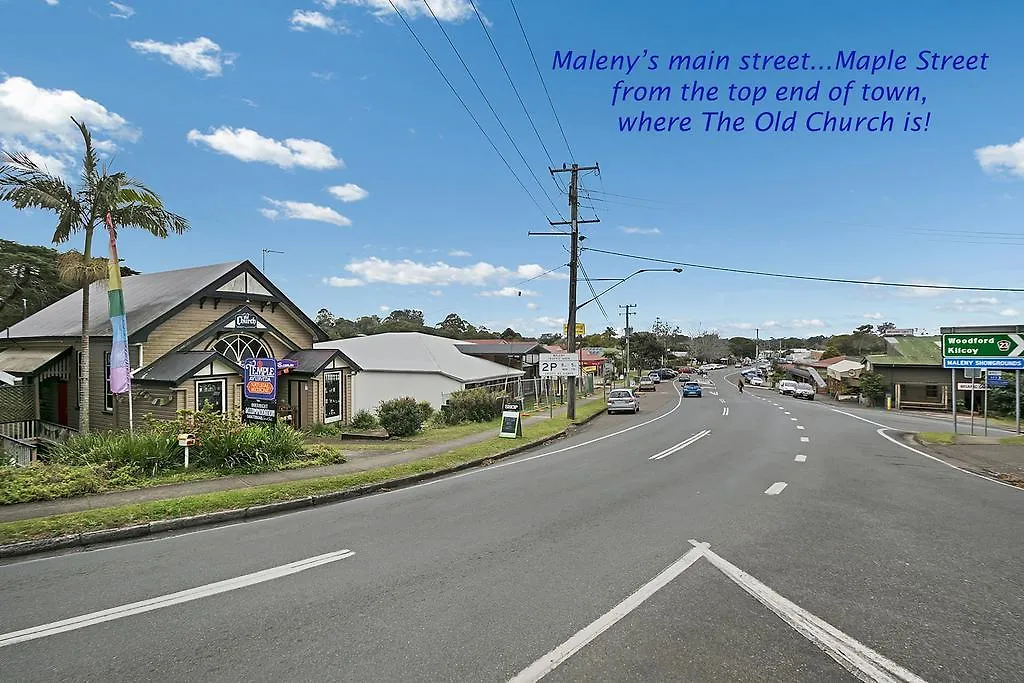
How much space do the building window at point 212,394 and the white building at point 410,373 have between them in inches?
460

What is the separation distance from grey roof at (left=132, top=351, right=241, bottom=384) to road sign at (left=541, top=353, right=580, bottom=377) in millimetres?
12258

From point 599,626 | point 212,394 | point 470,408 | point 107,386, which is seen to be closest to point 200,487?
point 599,626

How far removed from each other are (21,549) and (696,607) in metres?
7.51

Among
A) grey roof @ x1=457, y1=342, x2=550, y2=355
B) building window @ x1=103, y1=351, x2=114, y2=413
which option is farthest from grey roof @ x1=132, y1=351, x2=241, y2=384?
grey roof @ x1=457, y1=342, x2=550, y2=355

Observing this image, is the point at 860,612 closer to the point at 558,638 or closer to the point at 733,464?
the point at 558,638

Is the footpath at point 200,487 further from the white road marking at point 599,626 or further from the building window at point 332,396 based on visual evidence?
the building window at point 332,396

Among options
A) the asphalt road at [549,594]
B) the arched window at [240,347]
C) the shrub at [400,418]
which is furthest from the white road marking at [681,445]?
the arched window at [240,347]

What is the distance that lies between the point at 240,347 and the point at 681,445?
15494 millimetres

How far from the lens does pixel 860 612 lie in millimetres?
5102

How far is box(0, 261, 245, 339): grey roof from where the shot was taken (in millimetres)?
19359

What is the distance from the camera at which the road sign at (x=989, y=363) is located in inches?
822

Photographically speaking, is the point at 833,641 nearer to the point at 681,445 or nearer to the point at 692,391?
the point at 681,445

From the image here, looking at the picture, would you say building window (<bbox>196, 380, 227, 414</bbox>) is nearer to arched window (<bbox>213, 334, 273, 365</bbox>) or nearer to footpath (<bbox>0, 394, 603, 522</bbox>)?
arched window (<bbox>213, 334, 273, 365</bbox>)

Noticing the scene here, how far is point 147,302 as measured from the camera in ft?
67.5
